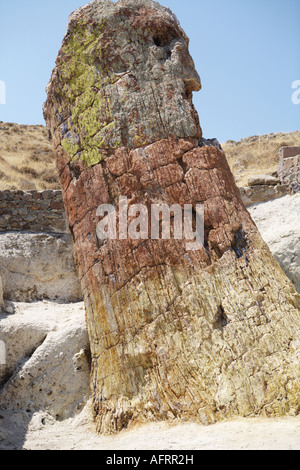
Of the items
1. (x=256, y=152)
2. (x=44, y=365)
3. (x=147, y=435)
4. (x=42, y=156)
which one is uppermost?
(x=42, y=156)

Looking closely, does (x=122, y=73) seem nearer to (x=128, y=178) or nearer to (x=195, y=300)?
(x=128, y=178)

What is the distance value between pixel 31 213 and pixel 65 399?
3602 millimetres

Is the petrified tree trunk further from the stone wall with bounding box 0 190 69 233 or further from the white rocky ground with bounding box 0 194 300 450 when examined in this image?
the stone wall with bounding box 0 190 69 233

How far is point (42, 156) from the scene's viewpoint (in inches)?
794

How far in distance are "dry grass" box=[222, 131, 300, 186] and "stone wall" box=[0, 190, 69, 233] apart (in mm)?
8998

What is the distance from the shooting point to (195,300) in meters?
4.65

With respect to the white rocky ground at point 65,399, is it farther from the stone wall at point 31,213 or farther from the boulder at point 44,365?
the stone wall at point 31,213

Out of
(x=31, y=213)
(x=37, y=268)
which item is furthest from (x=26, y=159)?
(x=37, y=268)

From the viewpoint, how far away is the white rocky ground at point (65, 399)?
3.65 m

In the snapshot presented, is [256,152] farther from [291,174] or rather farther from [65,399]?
[65,399]

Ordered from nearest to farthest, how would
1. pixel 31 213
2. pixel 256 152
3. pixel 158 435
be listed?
pixel 158 435 < pixel 31 213 < pixel 256 152

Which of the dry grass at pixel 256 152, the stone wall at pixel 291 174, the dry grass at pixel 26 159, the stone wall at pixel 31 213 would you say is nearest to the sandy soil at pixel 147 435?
the stone wall at pixel 31 213

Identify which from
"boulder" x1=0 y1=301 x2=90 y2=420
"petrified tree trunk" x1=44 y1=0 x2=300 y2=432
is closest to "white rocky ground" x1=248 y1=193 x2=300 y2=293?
"petrified tree trunk" x1=44 y1=0 x2=300 y2=432
